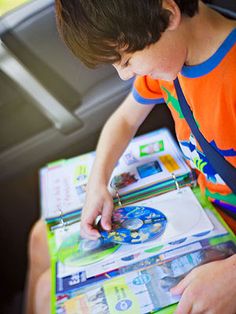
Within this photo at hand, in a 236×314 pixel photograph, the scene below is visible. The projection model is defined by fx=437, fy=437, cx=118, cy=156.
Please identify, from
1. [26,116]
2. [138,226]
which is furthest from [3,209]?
[138,226]

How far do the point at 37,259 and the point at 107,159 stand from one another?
34 centimetres

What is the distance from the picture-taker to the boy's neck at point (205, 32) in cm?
72

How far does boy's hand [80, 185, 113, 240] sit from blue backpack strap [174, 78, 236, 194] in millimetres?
232

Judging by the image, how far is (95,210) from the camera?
901 millimetres

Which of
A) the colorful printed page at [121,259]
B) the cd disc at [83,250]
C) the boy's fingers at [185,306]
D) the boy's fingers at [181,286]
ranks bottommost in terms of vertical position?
the boy's fingers at [185,306]

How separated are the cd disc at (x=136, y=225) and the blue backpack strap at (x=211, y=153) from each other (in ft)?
0.51

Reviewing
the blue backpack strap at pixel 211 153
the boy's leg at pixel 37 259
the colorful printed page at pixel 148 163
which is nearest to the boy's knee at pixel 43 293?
the boy's leg at pixel 37 259

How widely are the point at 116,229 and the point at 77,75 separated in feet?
1.69

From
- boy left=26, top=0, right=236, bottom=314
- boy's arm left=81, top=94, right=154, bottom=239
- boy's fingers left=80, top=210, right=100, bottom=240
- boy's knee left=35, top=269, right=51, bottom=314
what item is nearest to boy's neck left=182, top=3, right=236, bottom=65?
boy left=26, top=0, right=236, bottom=314

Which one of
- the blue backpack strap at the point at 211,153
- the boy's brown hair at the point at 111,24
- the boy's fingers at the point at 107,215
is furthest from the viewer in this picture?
the boy's fingers at the point at 107,215

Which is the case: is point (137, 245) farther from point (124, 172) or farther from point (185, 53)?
point (185, 53)

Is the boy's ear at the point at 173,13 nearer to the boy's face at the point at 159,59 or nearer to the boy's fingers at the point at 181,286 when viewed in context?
the boy's face at the point at 159,59

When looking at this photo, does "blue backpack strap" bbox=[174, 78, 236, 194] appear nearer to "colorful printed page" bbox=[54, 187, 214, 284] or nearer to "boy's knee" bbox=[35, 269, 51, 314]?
"colorful printed page" bbox=[54, 187, 214, 284]

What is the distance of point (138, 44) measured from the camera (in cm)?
68
